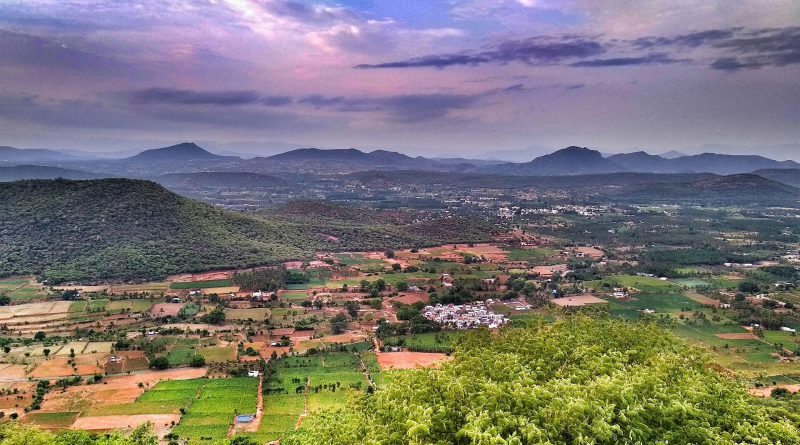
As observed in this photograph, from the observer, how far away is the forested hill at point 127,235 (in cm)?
8311

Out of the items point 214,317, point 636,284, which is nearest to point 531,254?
point 636,284

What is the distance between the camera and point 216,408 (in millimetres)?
41906

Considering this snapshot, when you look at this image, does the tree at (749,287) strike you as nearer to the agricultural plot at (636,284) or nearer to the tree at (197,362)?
the agricultural plot at (636,284)

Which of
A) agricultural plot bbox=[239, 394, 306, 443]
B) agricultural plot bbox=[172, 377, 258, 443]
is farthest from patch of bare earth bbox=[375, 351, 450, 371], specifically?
agricultural plot bbox=[172, 377, 258, 443]

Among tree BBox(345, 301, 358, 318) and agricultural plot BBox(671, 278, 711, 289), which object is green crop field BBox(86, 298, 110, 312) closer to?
tree BBox(345, 301, 358, 318)

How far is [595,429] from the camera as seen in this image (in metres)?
10.9

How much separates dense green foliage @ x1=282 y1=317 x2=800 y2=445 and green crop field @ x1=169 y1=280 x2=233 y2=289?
2610 inches

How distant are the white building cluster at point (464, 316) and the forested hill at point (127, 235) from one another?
39.9 m

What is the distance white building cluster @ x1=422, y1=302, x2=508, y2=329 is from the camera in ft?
205

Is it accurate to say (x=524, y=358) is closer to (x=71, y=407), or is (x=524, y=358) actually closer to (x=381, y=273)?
(x=71, y=407)

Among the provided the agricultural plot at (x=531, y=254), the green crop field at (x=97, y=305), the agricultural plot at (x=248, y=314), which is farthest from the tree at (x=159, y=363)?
the agricultural plot at (x=531, y=254)

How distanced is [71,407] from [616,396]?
4661 cm

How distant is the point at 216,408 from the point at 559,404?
37.9m

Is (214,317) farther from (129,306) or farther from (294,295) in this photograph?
(294,295)
